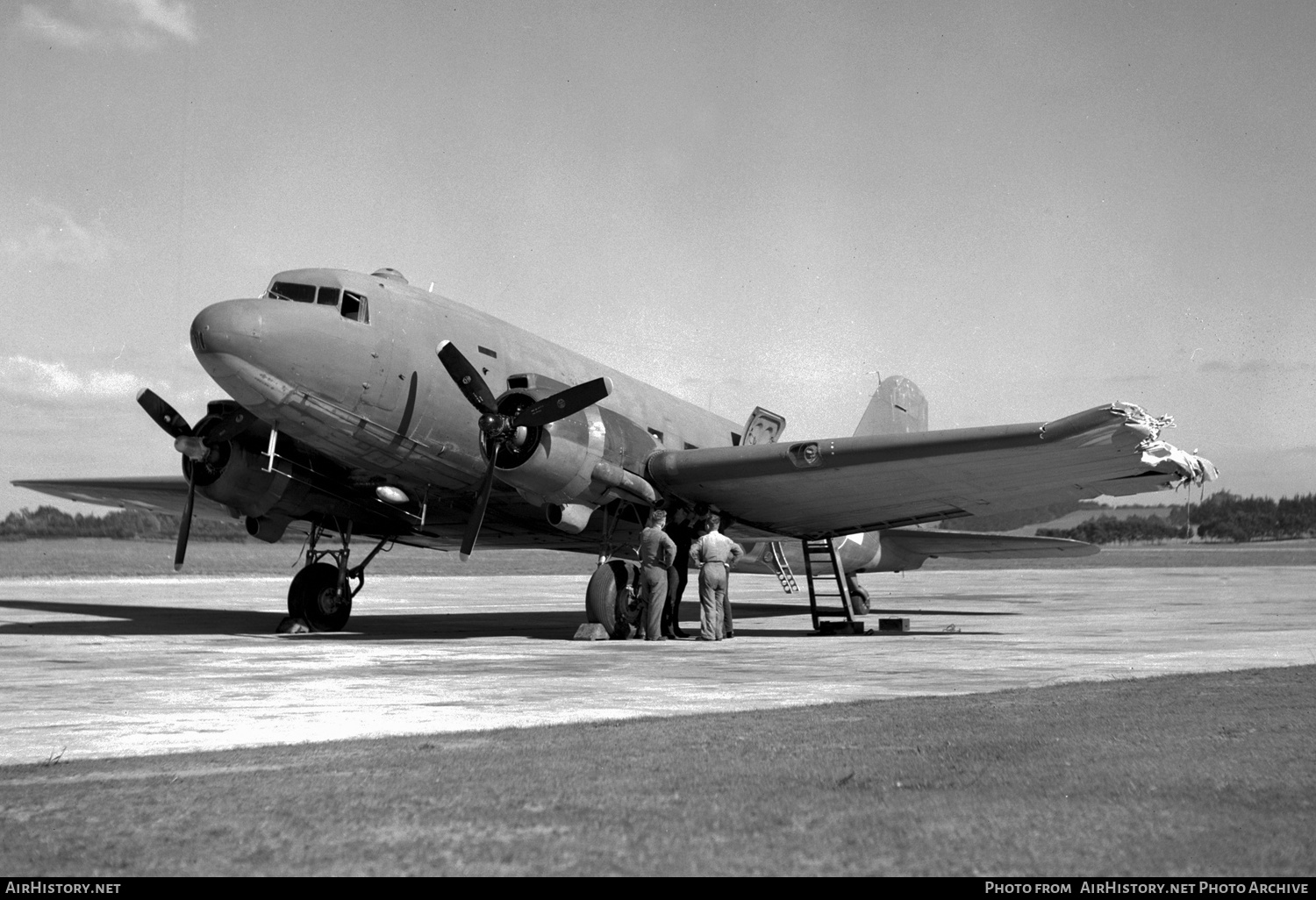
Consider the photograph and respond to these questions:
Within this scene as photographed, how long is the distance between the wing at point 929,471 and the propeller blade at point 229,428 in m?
6.20

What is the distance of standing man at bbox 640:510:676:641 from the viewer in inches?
700

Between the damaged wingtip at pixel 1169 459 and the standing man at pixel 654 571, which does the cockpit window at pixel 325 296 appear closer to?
the standing man at pixel 654 571

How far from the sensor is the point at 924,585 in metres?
46.0

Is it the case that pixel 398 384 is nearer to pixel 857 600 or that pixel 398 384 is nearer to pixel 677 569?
pixel 677 569

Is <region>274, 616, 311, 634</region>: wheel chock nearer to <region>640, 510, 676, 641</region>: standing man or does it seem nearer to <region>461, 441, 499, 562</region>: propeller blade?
<region>461, 441, 499, 562</region>: propeller blade

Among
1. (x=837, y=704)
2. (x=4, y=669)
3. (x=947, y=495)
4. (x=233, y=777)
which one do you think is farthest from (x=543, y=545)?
(x=233, y=777)

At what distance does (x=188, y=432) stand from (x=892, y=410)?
49.1ft

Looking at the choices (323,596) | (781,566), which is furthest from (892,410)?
(323,596)

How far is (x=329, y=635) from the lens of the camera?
714 inches

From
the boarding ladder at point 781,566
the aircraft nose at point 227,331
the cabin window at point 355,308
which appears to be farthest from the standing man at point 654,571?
the aircraft nose at point 227,331

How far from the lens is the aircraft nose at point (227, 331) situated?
1529 centimetres

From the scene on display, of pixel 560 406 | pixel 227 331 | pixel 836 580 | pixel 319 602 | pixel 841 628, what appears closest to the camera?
pixel 227 331
